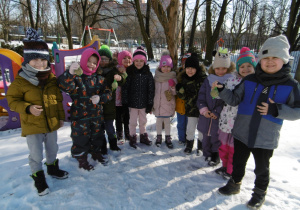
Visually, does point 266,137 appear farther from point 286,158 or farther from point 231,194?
point 286,158

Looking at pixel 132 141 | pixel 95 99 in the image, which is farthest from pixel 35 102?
pixel 132 141

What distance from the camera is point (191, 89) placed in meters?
2.97

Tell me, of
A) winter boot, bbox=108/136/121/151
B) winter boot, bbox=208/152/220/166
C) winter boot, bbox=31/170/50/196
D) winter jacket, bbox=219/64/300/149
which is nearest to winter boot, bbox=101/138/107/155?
winter boot, bbox=108/136/121/151

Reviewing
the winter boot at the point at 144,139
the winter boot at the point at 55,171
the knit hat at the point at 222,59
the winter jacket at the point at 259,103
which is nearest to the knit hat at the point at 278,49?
the winter jacket at the point at 259,103

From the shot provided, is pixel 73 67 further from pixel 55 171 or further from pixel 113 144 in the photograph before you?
pixel 113 144

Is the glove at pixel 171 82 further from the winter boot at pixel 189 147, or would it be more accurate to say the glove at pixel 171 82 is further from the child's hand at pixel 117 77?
the winter boot at pixel 189 147

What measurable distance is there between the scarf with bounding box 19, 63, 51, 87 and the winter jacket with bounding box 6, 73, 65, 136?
6 centimetres

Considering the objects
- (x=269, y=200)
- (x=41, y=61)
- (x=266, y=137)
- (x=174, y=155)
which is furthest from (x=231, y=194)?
(x=41, y=61)

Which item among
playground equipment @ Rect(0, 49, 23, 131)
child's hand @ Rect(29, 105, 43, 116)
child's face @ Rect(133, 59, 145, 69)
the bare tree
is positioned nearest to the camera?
child's hand @ Rect(29, 105, 43, 116)

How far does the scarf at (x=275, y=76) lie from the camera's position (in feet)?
5.74

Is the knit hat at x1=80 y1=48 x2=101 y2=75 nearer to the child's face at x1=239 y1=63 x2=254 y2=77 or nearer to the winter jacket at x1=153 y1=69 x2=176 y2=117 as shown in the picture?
the winter jacket at x1=153 y1=69 x2=176 y2=117

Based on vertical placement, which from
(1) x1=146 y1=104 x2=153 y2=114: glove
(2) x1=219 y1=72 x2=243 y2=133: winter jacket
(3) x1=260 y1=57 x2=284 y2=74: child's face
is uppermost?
(3) x1=260 y1=57 x2=284 y2=74: child's face

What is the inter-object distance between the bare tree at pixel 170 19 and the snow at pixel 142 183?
2.04 metres

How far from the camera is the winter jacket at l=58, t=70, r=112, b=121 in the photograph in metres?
2.27
